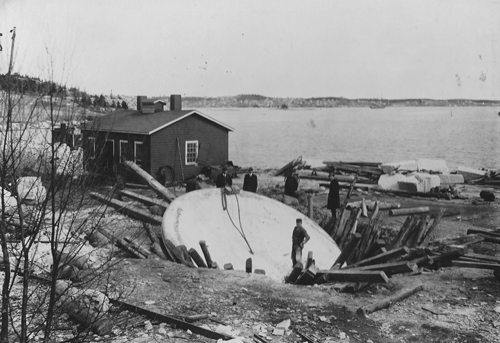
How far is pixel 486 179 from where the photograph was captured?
116ft

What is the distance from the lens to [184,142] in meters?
30.2

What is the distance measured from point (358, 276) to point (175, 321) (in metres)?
3.67

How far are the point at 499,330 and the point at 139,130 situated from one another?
23.1 m

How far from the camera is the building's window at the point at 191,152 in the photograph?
30562mm

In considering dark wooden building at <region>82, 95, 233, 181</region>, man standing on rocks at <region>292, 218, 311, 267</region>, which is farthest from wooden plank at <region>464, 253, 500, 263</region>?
dark wooden building at <region>82, 95, 233, 181</region>

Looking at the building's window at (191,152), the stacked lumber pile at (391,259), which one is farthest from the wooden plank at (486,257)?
the building's window at (191,152)

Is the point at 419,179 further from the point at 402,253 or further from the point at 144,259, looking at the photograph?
the point at 144,259

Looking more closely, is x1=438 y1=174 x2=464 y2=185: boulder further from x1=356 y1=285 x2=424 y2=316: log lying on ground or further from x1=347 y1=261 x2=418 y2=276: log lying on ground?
x1=347 y1=261 x2=418 y2=276: log lying on ground

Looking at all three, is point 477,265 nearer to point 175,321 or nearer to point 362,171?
point 175,321

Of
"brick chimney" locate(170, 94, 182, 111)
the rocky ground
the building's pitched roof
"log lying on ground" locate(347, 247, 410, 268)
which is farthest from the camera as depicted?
"brick chimney" locate(170, 94, 182, 111)

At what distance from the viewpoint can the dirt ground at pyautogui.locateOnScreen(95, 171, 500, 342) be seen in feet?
28.2

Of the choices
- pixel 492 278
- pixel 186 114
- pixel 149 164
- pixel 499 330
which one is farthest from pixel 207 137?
pixel 499 330

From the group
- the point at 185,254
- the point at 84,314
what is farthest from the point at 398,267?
the point at 84,314

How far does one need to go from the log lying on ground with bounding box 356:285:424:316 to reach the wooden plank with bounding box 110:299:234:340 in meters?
2.73
